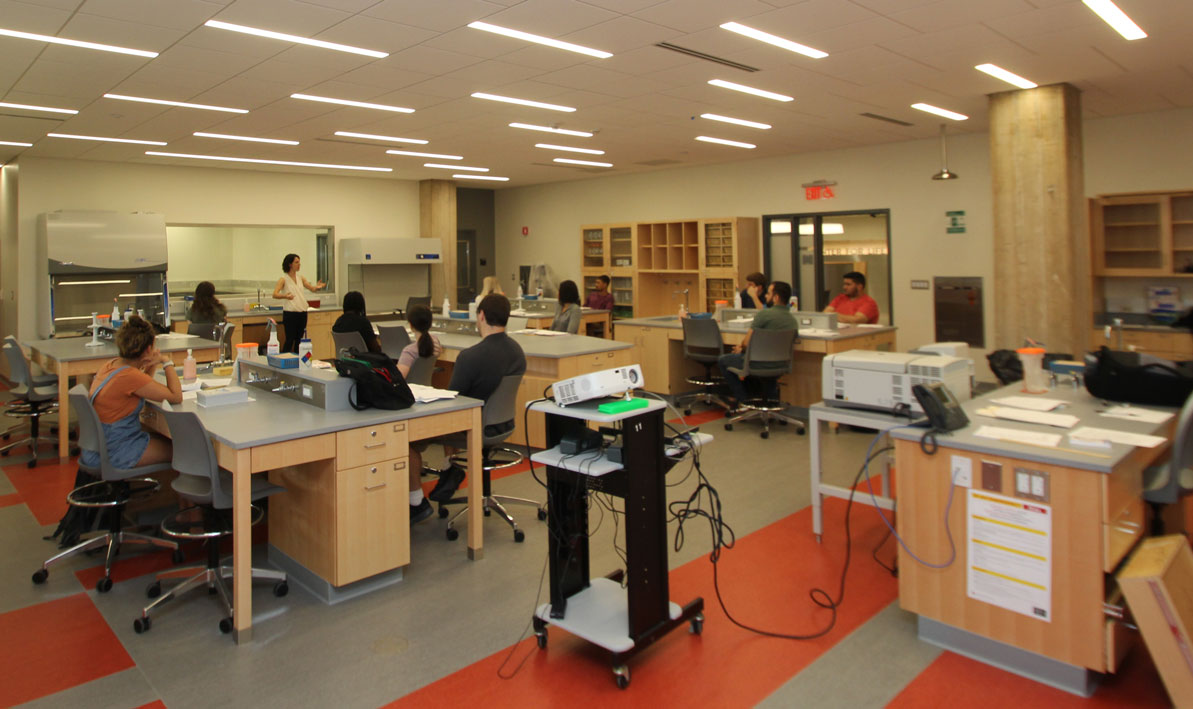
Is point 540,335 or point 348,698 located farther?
point 540,335

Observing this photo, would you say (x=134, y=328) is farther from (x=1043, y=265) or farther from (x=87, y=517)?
(x=1043, y=265)

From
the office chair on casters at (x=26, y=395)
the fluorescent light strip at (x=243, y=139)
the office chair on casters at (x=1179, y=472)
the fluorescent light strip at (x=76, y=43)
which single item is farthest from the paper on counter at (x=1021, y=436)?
the fluorescent light strip at (x=243, y=139)

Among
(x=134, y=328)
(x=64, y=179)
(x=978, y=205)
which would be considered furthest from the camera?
(x=64, y=179)

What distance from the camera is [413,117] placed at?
23.9ft

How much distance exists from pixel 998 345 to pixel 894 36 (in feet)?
10.6

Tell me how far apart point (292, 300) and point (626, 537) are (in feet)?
26.5

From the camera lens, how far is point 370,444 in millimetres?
3492

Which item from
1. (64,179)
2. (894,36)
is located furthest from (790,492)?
(64,179)

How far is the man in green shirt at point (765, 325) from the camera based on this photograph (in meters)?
6.68

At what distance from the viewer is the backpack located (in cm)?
364

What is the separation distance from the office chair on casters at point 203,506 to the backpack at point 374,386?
22.5 inches

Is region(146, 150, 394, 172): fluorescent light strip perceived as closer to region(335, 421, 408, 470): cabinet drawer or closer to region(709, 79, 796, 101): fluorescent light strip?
region(709, 79, 796, 101): fluorescent light strip

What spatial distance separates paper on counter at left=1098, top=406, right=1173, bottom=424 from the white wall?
1103cm

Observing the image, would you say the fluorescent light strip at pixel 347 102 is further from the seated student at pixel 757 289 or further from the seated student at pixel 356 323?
the seated student at pixel 757 289
